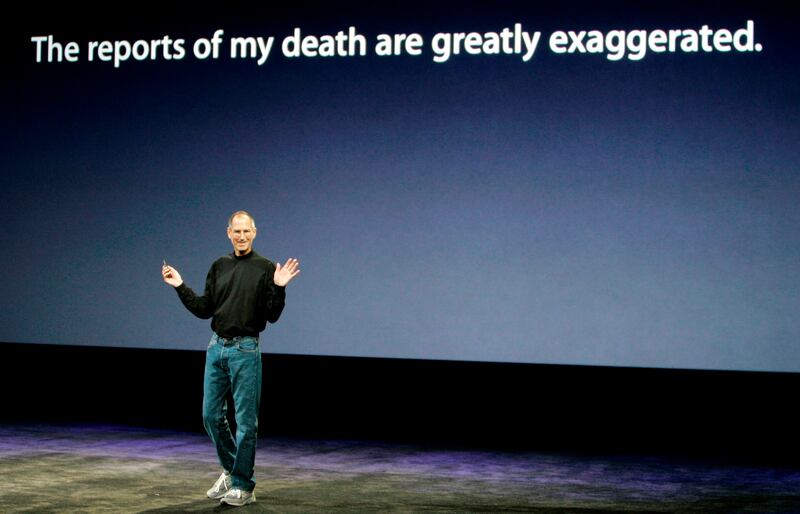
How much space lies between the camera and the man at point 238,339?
4.81 meters

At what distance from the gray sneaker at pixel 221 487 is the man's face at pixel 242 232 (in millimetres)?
988

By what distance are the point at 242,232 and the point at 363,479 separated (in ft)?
4.91

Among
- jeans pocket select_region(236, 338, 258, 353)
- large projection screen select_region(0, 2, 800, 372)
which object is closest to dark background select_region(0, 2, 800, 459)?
large projection screen select_region(0, 2, 800, 372)

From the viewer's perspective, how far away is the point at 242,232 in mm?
4945

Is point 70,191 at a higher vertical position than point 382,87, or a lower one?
lower

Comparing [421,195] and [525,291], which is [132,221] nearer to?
[421,195]

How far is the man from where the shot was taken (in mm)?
4809

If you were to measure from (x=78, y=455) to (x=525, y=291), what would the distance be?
290 cm

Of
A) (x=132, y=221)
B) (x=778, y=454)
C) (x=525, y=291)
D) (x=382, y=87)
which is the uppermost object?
(x=382, y=87)

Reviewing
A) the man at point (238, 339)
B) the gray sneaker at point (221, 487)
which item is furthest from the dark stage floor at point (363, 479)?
the man at point (238, 339)

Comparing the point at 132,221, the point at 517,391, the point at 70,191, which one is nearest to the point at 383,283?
the point at 517,391

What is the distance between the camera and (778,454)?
22.0 feet

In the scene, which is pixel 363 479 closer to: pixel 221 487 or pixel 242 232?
pixel 221 487

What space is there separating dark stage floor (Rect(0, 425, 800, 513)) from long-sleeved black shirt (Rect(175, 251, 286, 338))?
0.78 m
